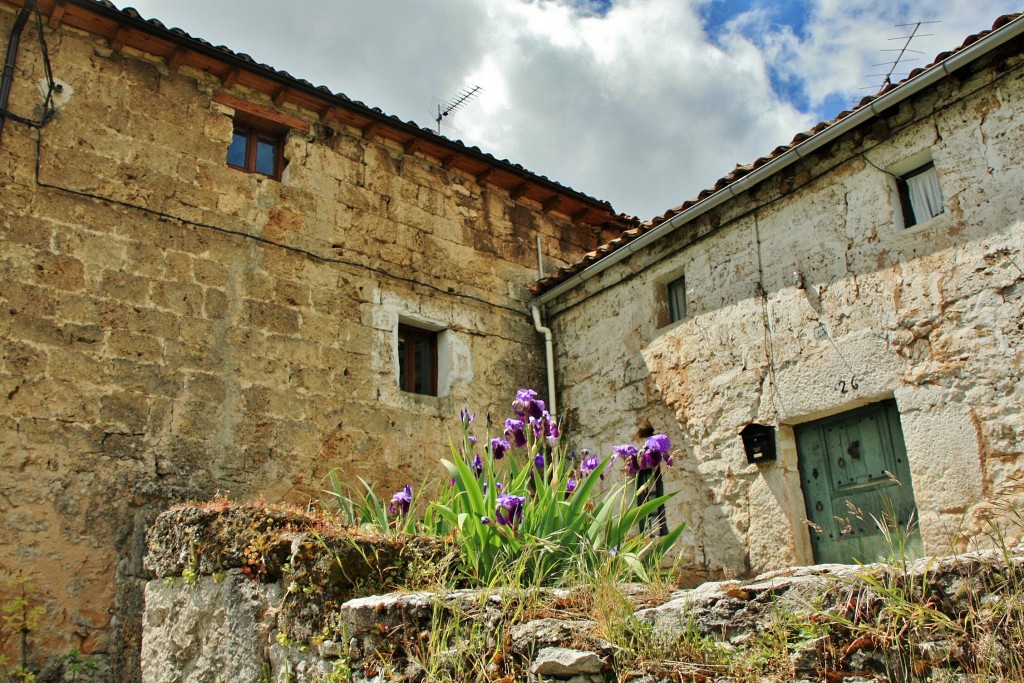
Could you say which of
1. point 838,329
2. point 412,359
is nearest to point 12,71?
point 412,359

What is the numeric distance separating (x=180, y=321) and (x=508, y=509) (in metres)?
3.79

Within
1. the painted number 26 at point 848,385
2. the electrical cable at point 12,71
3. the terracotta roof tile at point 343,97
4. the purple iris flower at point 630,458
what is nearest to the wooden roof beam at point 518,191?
the terracotta roof tile at point 343,97

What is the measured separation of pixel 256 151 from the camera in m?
8.23

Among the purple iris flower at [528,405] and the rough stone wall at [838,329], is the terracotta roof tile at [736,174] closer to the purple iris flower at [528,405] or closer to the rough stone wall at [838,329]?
the rough stone wall at [838,329]

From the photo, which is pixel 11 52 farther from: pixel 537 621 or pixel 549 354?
pixel 537 621

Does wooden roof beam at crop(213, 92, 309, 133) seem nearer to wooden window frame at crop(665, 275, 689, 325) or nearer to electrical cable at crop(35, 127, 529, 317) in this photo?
electrical cable at crop(35, 127, 529, 317)

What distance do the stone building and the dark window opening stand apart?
0.06 meters

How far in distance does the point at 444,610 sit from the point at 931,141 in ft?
16.8

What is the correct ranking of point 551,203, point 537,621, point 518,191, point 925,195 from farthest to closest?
point 551,203 < point 518,191 < point 925,195 < point 537,621

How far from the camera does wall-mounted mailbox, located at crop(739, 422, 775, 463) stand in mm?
7031

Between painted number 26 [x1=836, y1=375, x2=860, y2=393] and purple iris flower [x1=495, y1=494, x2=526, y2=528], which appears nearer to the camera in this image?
purple iris flower [x1=495, y1=494, x2=526, y2=528]

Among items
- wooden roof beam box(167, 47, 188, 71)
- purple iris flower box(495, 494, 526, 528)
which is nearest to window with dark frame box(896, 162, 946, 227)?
purple iris flower box(495, 494, 526, 528)

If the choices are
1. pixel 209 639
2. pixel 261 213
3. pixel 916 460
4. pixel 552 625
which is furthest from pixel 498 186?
pixel 552 625

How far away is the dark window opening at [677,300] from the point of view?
8.34 metres
